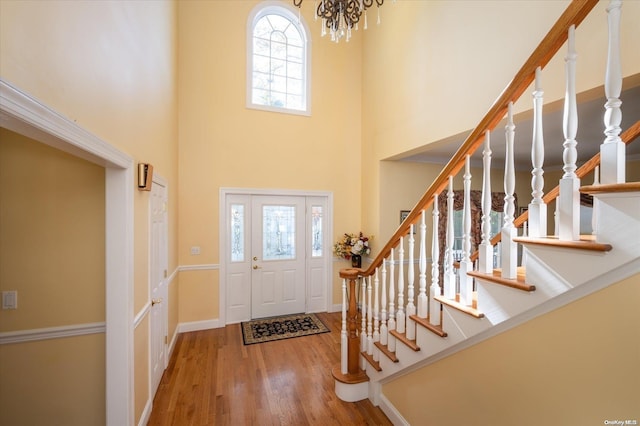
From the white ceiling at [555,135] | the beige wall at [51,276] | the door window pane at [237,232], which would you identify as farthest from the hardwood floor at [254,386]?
the white ceiling at [555,135]

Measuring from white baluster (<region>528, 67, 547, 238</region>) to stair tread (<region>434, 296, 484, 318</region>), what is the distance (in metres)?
0.50

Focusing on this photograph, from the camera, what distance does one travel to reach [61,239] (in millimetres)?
1752

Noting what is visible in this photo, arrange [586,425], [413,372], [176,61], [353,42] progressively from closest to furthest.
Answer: [586,425] < [413,372] < [176,61] < [353,42]

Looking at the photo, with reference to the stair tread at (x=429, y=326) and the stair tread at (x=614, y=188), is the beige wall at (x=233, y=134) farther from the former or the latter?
the stair tread at (x=614, y=188)

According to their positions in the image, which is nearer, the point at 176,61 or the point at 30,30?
the point at 30,30

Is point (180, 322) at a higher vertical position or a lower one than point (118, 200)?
lower

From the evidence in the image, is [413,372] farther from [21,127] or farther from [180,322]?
[180,322]

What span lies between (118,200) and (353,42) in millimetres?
4574

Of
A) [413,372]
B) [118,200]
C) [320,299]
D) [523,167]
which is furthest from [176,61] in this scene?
[523,167]

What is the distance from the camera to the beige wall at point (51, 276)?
169 cm

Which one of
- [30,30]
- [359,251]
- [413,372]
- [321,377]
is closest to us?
[30,30]

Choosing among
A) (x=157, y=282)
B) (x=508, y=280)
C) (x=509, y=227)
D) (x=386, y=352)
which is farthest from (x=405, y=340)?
(x=157, y=282)

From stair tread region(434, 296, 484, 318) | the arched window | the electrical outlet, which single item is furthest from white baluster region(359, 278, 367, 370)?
the arched window

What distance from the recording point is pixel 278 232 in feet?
14.5
